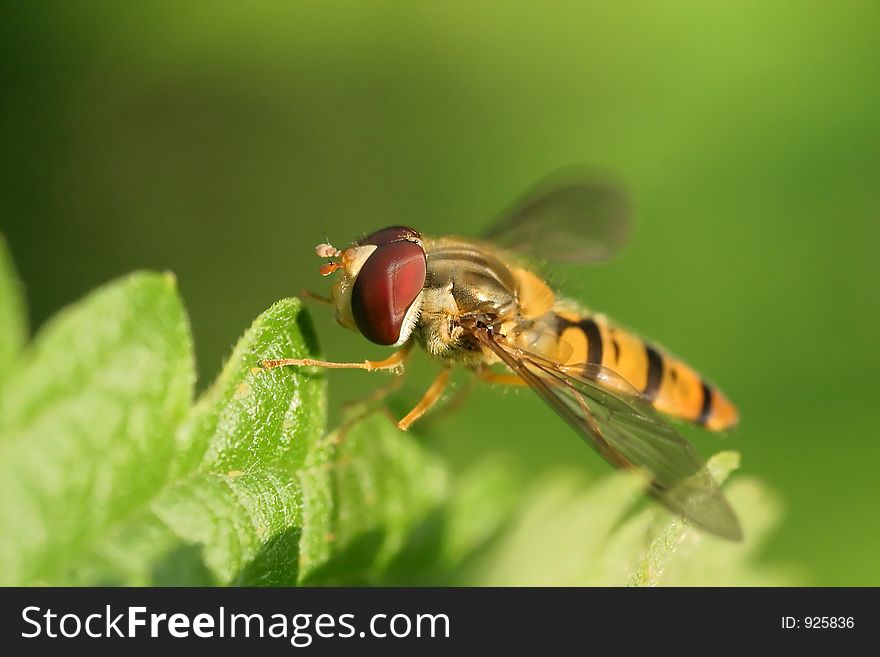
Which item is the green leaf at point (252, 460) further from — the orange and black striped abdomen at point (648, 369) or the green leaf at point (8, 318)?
the orange and black striped abdomen at point (648, 369)

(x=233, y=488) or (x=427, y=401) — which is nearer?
(x=233, y=488)

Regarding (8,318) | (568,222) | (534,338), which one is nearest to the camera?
(8,318)

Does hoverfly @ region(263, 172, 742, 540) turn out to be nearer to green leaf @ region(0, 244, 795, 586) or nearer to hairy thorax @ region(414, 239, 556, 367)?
hairy thorax @ region(414, 239, 556, 367)

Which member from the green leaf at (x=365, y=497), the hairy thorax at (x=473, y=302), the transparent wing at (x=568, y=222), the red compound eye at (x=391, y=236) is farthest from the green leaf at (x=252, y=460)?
the transparent wing at (x=568, y=222)

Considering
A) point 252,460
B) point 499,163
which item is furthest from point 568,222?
point 252,460

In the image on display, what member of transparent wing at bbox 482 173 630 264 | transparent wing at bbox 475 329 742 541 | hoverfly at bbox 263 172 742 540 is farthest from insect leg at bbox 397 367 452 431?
transparent wing at bbox 482 173 630 264

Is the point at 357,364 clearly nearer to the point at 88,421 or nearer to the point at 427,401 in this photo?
the point at 427,401

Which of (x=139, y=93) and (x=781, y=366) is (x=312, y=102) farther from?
(x=781, y=366)
